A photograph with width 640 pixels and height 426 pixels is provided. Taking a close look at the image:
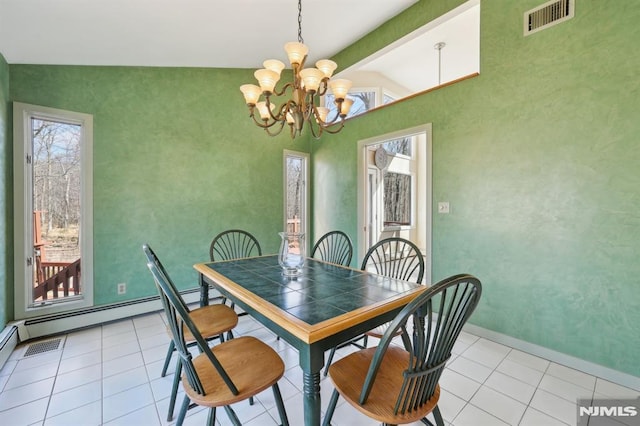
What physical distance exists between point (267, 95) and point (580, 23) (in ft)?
8.09

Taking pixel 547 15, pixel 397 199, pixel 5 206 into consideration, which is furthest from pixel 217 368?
pixel 397 199

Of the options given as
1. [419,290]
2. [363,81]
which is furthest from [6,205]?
[363,81]

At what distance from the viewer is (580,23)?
2.02 m

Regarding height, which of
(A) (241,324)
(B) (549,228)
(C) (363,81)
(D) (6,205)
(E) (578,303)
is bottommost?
(A) (241,324)

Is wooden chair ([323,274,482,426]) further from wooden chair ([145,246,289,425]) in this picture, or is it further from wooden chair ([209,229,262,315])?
wooden chair ([209,229,262,315])

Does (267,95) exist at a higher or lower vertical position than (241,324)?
higher

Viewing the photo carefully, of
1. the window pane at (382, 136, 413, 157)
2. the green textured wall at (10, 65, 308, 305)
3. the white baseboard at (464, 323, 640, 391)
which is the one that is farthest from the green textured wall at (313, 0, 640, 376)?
the window pane at (382, 136, 413, 157)

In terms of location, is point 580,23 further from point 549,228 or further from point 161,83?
point 161,83

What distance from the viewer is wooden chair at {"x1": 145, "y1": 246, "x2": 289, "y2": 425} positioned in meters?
1.10

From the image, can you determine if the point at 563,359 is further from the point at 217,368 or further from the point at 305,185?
the point at 305,185

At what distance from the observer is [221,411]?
1689mm

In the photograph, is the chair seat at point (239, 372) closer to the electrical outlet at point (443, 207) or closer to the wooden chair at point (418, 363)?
the wooden chair at point (418, 363)

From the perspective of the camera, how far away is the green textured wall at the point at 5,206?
2205 millimetres

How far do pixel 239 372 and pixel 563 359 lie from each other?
8.37 ft
